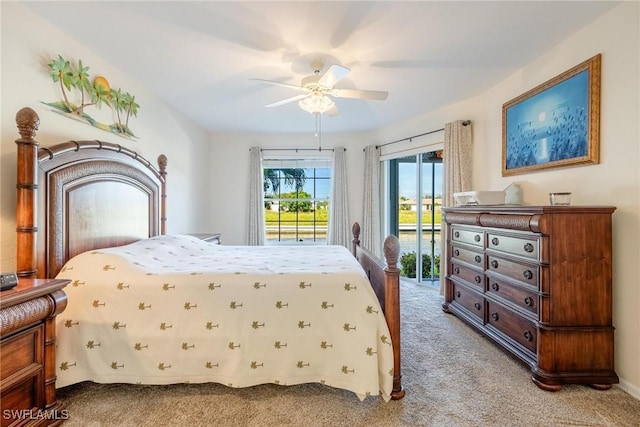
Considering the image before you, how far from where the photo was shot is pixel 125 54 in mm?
2387

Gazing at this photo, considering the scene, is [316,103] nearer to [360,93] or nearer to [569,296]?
[360,93]

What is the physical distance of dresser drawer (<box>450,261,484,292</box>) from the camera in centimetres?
259

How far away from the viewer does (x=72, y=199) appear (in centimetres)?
199

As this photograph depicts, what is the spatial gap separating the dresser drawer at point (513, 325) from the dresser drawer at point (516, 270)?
0.27 meters

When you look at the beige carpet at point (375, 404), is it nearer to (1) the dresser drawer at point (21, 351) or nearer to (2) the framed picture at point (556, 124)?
(1) the dresser drawer at point (21, 351)

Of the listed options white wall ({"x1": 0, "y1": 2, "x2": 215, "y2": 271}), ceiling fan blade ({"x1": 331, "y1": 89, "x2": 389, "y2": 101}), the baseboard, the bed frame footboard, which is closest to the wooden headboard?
white wall ({"x1": 0, "y1": 2, "x2": 215, "y2": 271})

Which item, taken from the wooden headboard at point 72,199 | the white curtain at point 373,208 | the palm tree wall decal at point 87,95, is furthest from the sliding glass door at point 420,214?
the palm tree wall decal at point 87,95

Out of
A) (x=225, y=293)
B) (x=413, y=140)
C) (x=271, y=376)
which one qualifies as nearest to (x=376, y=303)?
(x=271, y=376)

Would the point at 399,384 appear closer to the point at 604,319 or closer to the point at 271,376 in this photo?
the point at 271,376

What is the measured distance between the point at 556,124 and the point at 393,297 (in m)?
2.01

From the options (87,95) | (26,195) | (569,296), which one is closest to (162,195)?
(87,95)

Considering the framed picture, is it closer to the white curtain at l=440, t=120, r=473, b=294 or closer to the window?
the white curtain at l=440, t=120, r=473, b=294

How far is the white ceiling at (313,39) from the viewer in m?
1.85

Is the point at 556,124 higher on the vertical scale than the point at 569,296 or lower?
higher
